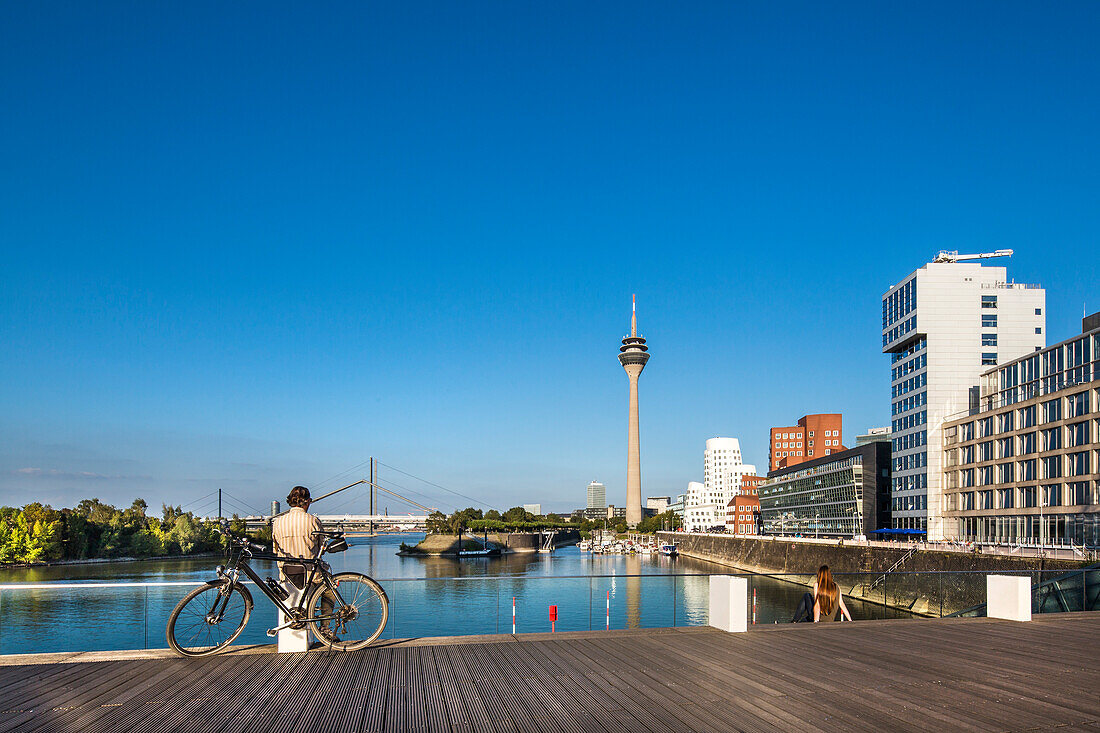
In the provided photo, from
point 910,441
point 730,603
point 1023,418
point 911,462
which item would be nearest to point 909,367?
point 910,441

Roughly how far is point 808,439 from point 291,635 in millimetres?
196194

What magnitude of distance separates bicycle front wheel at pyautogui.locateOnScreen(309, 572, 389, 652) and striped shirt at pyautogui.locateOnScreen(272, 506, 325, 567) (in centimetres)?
49

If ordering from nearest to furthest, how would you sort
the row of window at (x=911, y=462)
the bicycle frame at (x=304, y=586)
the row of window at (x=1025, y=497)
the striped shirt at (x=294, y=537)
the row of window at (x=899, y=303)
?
the bicycle frame at (x=304, y=586) < the striped shirt at (x=294, y=537) < the row of window at (x=1025, y=497) < the row of window at (x=911, y=462) < the row of window at (x=899, y=303)

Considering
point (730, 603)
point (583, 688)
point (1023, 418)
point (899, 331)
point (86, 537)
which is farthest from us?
point (86, 537)

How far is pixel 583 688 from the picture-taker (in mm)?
8125

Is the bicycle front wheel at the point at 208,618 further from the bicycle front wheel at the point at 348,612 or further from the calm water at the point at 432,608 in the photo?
the bicycle front wheel at the point at 348,612

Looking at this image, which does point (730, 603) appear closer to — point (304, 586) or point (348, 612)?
point (348, 612)

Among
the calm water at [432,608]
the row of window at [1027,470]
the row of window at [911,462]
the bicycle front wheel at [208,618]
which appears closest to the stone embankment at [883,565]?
the calm water at [432,608]

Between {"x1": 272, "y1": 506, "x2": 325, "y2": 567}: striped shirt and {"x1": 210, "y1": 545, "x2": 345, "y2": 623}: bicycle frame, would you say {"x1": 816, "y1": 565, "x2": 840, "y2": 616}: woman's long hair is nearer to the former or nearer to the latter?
{"x1": 210, "y1": 545, "x2": 345, "y2": 623}: bicycle frame

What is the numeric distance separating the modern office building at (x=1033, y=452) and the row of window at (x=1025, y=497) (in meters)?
0.07

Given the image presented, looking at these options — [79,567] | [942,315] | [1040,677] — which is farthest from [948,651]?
[79,567]

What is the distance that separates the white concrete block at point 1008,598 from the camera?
1377cm

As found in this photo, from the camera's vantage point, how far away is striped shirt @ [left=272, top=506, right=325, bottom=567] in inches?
374

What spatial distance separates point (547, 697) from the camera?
25.4 feet
